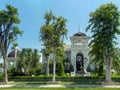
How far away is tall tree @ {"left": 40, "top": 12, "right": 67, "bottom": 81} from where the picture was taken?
36.3 m

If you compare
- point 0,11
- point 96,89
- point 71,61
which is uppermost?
point 0,11

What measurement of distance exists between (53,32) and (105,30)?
6.72m

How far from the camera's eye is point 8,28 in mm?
38719

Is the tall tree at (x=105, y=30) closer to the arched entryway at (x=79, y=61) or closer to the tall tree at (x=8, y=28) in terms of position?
the tall tree at (x=8, y=28)

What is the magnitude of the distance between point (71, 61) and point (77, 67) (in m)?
2.22

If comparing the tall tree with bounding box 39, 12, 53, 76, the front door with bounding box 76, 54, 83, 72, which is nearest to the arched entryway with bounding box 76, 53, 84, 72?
the front door with bounding box 76, 54, 83, 72

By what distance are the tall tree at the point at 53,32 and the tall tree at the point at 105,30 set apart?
12.9ft

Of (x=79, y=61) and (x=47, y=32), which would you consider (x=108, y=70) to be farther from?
(x=79, y=61)

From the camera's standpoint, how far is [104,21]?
35656mm

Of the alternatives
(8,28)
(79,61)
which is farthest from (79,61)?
(8,28)

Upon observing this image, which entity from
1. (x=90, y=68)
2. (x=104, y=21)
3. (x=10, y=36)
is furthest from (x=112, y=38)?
(x=90, y=68)

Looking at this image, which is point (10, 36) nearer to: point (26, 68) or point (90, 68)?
point (26, 68)

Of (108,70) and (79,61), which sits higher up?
(79,61)

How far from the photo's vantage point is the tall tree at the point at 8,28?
A: 1498 inches
